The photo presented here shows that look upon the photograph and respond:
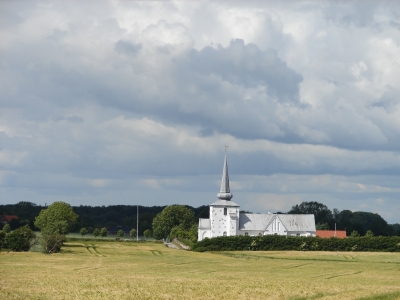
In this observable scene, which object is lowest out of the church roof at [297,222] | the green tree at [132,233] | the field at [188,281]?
the field at [188,281]

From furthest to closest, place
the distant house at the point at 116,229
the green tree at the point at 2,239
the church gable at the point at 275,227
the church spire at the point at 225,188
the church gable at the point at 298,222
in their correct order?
the distant house at the point at 116,229 → the church gable at the point at 298,222 → the church gable at the point at 275,227 → the church spire at the point at 225,188 → the green tree at the point at 2,239

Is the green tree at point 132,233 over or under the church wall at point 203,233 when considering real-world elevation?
over

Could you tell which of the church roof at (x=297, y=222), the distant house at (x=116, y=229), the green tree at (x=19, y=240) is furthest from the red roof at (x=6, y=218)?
the green tree at (x=19, y=240)

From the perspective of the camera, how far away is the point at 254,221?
11788 centimetres

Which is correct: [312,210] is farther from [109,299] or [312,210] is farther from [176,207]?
[109,299]

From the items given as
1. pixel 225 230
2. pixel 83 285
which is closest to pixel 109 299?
pixel 83 285

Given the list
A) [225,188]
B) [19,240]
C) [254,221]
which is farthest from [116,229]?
[19,240]

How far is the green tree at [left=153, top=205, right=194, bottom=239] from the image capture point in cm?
14112

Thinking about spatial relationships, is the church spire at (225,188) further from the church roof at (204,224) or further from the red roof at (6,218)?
the red roof at (6,218)

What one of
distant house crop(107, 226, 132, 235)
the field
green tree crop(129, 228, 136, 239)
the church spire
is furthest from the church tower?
distant house crop(107, 226, 132, 235)

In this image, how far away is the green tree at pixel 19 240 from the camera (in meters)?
83.9

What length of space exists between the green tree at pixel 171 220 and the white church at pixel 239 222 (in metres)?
24.7

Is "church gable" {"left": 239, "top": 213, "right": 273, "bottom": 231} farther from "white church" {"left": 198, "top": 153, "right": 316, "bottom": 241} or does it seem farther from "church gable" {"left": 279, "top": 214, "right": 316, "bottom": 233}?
"church gable" {"left": 279, "top": 214, "right": 316, "bottom": 233}

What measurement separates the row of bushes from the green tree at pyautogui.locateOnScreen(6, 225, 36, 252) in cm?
→ 2394
